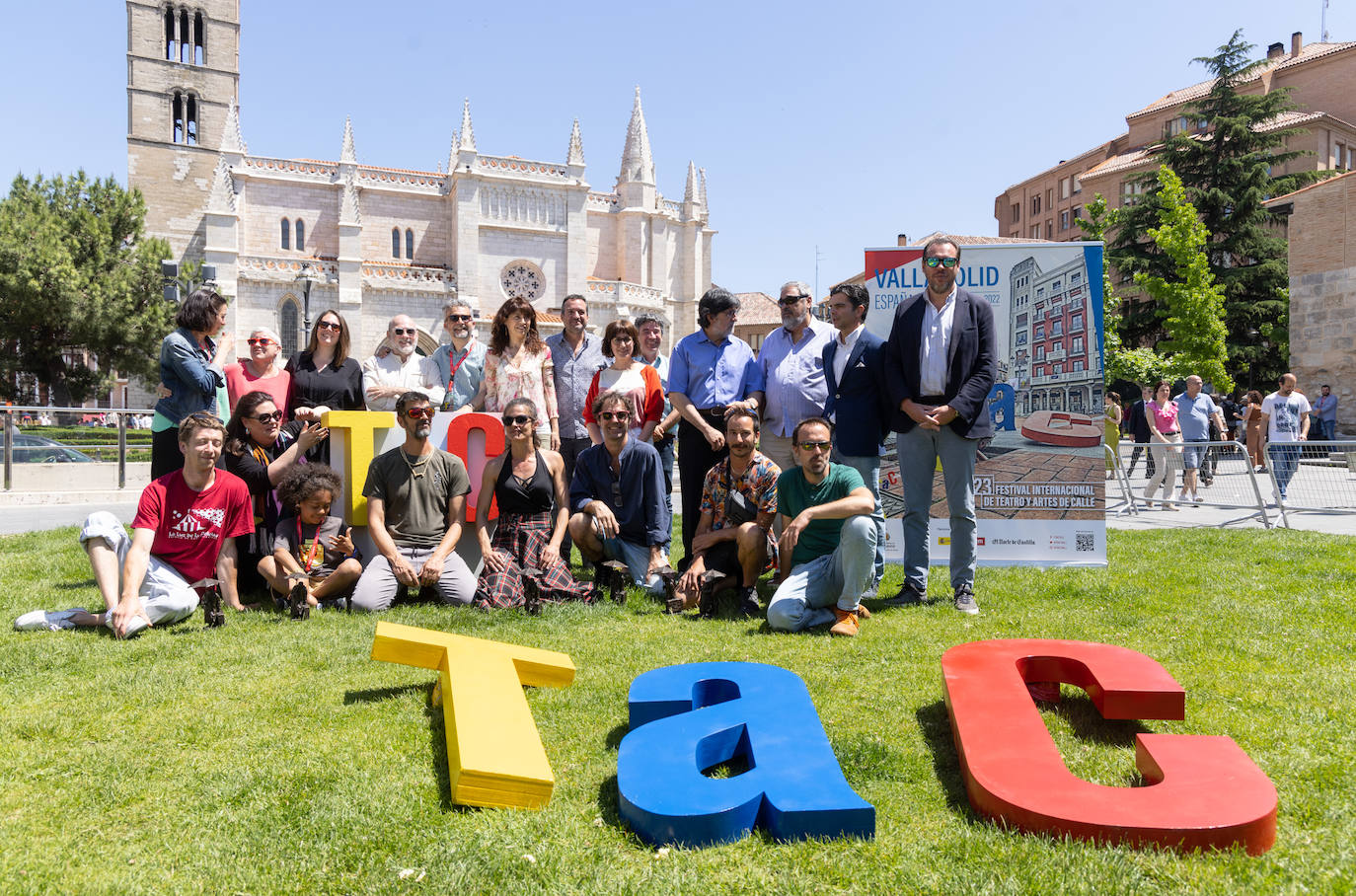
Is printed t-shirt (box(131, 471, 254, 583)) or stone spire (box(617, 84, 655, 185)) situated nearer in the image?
printed t-shirt (box(131, 471, 254, 583))

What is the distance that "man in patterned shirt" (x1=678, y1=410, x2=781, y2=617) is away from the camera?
595 centimetres

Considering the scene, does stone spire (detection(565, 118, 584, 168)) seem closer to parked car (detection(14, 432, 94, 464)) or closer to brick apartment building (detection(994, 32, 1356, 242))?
brick apartment building (detection(994, 32, 1356, 242))

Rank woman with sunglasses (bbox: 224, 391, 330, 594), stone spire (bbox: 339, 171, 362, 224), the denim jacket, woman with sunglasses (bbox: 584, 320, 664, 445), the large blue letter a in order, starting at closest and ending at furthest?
the large blue letter a, the denim jacket, woman with sunglasses (bbox: 224, 391, 330, 594), woman with sunglasses (bbox: 584, 320, 664, 445), stone spire (bbox: 339, 171, 362, 224)

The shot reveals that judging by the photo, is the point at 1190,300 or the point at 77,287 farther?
the point at 77,287

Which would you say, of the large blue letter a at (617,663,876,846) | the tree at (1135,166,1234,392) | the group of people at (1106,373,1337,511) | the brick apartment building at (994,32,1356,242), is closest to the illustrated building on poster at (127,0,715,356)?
the brick apartment building at (994,32,1356,242)

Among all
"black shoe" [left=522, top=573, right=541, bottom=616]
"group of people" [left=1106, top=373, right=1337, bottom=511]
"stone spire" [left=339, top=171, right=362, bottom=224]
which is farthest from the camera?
"stone spire" [left=339, top=171, right=362, bottom=224]

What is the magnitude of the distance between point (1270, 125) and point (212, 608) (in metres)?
57.8

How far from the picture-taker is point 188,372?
20.5 feet

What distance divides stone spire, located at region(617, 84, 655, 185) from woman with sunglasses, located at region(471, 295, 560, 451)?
4927 cm

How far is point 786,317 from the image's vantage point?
6.76 metres

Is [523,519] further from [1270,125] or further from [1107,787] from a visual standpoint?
[1270,125]

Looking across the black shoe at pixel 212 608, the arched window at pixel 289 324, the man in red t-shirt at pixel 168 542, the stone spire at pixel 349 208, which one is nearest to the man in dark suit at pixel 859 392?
the man in red t-shirt at pixel 168 542

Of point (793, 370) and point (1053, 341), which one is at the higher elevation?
point (1053, 341)

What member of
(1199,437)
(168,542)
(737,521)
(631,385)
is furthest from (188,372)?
(1199,437)
